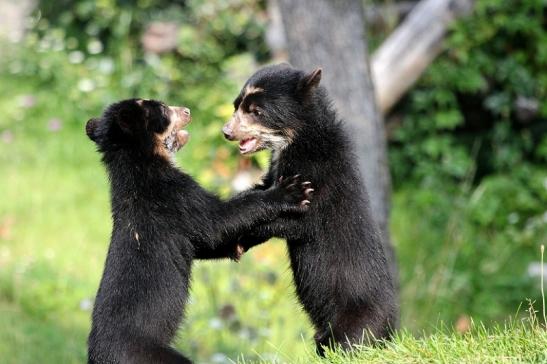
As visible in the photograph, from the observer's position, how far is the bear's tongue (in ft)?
17.6

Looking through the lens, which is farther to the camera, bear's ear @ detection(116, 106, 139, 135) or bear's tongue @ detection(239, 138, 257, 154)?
bear's tongue @ detection(239, 138, 257, 154)

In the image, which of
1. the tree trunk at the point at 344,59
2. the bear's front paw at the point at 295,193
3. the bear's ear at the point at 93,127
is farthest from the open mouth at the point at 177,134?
the tree trunk at the point at 344,59

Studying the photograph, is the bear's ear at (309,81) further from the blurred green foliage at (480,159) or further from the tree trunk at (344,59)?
the blurred green foliage at (480,159)

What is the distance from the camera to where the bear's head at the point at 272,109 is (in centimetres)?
526

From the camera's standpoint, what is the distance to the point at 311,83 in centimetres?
522

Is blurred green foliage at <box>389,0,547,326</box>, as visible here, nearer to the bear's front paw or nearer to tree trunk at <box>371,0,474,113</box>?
tree trunk at <box>371,0,474,113</box>

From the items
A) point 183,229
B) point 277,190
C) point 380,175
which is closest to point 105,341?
point 183,229

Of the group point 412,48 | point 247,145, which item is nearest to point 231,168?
point 412,48

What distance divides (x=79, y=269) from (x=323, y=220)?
4430 millimetres

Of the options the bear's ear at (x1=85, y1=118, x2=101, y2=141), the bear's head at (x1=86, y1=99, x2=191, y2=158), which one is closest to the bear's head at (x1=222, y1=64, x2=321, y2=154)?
the bear's head at (x1=86, y1=99, x2=191, y2=158)

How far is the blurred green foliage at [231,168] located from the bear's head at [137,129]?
8.54ft

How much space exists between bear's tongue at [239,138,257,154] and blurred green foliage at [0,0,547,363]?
7.44 ft

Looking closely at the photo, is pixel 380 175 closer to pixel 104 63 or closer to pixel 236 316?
pixel 236 316

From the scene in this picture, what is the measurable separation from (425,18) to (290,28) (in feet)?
9.33
